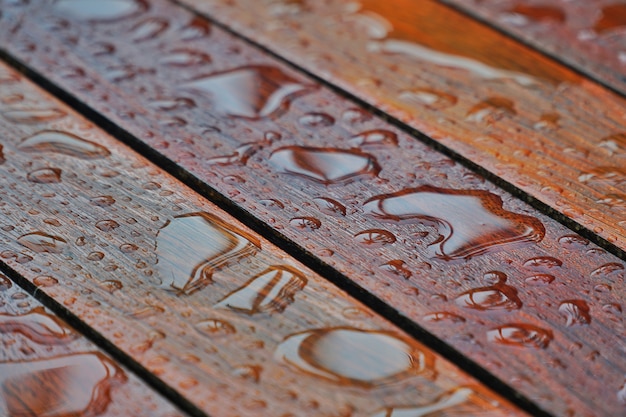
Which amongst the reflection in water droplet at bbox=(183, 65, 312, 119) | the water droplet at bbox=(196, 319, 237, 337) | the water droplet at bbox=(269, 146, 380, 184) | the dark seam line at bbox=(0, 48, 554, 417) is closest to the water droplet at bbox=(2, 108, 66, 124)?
the dark seam line at bbox=(0, 48, 554, 417)

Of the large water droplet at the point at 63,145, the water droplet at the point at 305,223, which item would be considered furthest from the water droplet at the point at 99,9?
the water droplet at the point at 305,223

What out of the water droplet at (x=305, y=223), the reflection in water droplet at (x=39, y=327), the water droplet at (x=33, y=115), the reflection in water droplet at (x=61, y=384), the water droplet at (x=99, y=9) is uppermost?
the water droplet at (x=99, y=9)

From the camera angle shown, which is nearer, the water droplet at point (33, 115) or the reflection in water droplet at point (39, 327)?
the reflection in water droplet at point (39, 327)

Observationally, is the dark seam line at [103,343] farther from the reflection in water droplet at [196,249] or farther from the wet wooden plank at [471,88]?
the wet wooden plank at [471,88]

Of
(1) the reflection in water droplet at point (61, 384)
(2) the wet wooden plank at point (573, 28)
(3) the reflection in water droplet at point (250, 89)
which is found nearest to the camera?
(1) the reflection in water droplet at point (61, 384)

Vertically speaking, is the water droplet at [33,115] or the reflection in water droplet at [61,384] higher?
the water droplet at [33,115]
